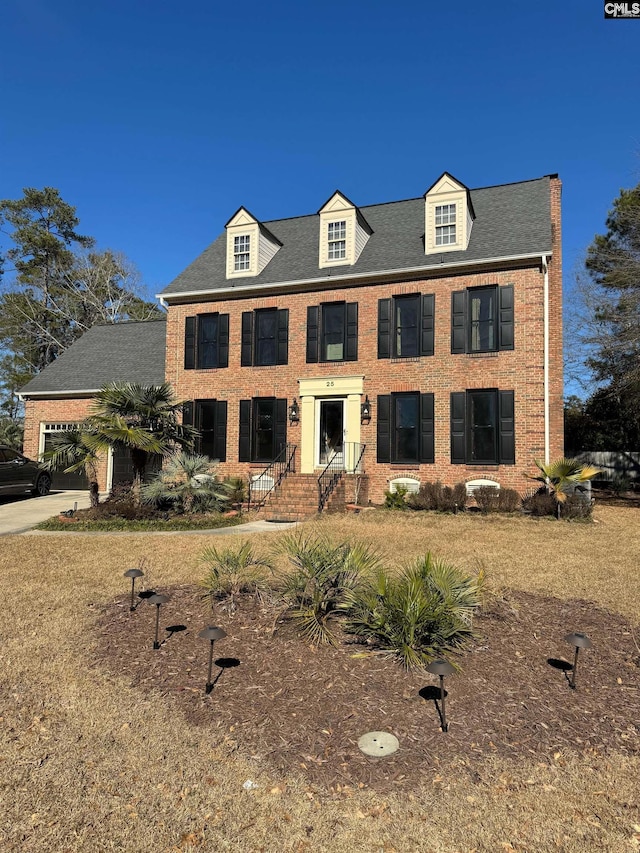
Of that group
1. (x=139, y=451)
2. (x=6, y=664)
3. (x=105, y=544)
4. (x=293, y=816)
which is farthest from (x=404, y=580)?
(x=139, y=451)

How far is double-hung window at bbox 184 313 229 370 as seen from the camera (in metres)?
17.9

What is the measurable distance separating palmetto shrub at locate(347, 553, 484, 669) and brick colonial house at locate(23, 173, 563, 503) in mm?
9849

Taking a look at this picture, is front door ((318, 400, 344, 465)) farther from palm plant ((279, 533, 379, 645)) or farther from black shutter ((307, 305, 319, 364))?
palm plant ((279, 533, 379, 645))

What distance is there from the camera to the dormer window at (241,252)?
1828 centimetres

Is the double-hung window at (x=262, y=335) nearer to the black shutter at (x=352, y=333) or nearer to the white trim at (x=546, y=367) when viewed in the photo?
the black shutter at (x=352, y=333)

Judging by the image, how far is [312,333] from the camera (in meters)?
16.8

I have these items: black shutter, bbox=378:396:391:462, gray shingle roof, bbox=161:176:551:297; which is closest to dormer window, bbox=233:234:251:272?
gray shingle roof, bbox=161:176:551:297

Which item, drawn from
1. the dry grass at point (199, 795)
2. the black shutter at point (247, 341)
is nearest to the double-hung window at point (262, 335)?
the black shutter at point (247, 341)

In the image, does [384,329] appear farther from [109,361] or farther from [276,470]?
[109,361]

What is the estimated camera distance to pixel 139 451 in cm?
1300

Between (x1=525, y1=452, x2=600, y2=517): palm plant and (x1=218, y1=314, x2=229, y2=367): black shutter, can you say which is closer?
(x1=525, y1=452, x2=600, y2=517): palm plant

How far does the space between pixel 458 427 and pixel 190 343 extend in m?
9.57

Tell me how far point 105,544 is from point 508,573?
7.14 metres

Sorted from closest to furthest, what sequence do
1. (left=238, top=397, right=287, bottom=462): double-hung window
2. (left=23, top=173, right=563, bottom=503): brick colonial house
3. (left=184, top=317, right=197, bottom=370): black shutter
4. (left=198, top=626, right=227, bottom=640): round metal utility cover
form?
(left=198, top=626, right=227, bottom=640): round metal utility cover, (left=23, top=173, right=563, bottom=503): brick colonial house, (left=238, top=397, right=287, bottom=462): double-hung window, (left=184, top=317, right=197, bottom=370): black shutter
